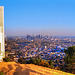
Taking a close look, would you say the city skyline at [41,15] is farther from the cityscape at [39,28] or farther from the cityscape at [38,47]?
the cityscape at [38,47]

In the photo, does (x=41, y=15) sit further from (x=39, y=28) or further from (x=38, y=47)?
(x=38, y=47)

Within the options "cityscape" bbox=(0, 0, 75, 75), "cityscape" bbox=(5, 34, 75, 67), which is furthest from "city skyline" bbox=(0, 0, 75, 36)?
"cityscape" bbox=(5, 34, 75, 67)

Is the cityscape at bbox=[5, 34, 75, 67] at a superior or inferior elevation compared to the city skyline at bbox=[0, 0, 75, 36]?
inferior

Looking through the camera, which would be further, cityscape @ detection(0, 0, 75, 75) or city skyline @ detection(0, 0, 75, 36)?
city skyline @ detection(0, 0, 75, 36)

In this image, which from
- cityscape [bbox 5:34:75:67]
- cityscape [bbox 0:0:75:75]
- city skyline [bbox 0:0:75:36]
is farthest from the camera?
city skyline [bbox 0:0:75:36]

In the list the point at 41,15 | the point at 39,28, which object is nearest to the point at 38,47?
the point at 39,28

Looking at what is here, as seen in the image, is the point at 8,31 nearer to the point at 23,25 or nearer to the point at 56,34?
the point at 23,25

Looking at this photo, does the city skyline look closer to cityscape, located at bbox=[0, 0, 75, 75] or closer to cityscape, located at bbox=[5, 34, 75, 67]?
cityscape, located at bbox=[0, 0, 75, 75]

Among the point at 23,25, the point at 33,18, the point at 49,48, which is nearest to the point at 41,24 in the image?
the point at 33,18
